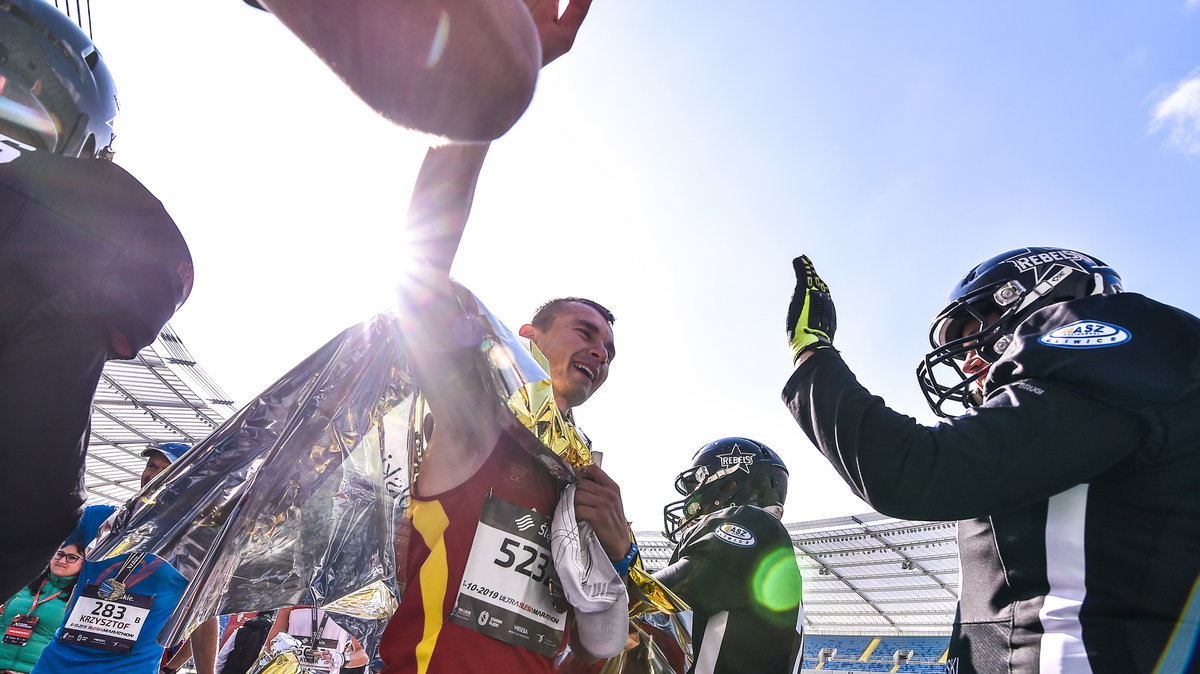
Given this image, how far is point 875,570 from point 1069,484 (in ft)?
104

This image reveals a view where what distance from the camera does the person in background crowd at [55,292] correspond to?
1.17 meters

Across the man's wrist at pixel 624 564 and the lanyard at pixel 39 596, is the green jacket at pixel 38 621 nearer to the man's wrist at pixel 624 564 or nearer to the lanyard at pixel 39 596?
the lanyard at pixel 39 596

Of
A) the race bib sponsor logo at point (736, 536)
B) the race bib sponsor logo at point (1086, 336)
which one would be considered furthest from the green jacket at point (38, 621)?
the race bib sponsor logo at point (1086, 336)

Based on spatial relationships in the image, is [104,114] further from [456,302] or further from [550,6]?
[550,6]

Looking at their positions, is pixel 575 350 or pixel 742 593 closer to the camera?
pixel 575 350

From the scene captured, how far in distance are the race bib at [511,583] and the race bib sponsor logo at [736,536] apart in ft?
5.74

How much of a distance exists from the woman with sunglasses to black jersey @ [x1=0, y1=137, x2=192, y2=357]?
519 centimetres

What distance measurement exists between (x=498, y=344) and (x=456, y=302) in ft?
0.55

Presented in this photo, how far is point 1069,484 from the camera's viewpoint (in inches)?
73.2

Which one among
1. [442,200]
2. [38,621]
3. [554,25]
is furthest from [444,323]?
[38,621]

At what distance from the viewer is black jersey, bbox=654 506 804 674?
3270 millimetres

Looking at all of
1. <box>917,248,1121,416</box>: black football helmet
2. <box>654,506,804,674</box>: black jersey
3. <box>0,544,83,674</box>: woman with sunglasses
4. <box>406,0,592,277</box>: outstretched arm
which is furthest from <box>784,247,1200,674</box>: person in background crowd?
<box>0,544,83,674</box>: woman with sunglasses

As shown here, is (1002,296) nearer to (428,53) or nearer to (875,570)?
(428,53)

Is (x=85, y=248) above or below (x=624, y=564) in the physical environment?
above
